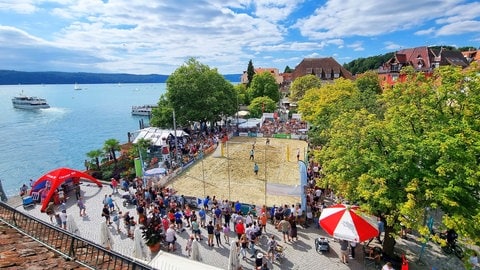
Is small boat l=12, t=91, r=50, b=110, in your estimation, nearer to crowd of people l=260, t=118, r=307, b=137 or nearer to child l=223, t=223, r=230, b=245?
crowd of people l=260, t=118, r=307, b=137

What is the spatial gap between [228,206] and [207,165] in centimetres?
1136

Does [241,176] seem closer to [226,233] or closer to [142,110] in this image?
[226,233]

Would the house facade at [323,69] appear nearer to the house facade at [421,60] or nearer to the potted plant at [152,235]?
the house facade at [421,60]

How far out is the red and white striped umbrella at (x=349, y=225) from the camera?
10.6m

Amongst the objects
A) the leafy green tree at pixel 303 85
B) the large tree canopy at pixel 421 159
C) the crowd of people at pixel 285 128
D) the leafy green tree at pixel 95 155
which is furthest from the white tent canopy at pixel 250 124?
the large tree canopy at pixel 421 159

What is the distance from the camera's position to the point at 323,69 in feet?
235

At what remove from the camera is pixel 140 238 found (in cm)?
1123

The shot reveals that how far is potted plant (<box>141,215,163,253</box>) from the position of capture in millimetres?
12172

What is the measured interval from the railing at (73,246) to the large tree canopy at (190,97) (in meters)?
31.5

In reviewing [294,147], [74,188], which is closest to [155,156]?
[74,188]

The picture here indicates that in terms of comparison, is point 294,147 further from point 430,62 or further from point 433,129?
→ point 430,62

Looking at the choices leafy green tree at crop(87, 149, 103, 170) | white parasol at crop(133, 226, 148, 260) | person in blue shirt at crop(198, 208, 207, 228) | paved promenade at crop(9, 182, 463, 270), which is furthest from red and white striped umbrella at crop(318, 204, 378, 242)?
leafy green tree at crop(87, 149, 103, 170)

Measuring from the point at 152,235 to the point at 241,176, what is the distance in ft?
36.8

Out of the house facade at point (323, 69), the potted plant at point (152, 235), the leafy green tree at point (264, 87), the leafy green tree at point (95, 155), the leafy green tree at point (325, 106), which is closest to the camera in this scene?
the potted plant at point (152, 235)
